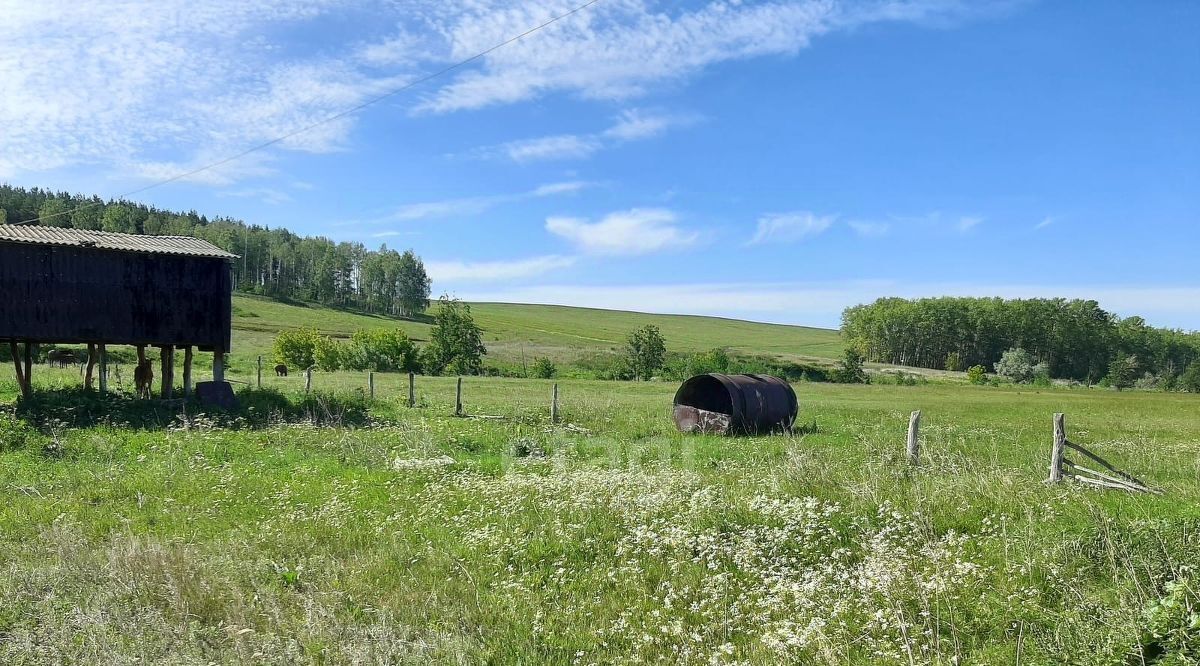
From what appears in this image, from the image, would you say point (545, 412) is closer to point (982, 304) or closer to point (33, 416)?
point (33, 416)

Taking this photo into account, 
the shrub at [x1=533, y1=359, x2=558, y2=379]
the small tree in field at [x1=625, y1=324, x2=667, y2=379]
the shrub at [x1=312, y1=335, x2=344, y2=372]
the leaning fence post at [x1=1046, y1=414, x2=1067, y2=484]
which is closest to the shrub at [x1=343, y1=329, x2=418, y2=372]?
the shrub at [x1=312, y1=335, x2=344, y2=372]

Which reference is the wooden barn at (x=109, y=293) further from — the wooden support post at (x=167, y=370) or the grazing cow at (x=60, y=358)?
the grazing cow at (x=60, y=358)

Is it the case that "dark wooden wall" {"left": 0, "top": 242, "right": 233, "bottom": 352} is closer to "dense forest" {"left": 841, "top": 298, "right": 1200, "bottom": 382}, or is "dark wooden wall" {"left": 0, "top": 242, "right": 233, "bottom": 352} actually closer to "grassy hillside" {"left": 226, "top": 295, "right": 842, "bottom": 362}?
"grassy hillside" {"left": 226, "top": 295, "right": 842, "bottom": 362}

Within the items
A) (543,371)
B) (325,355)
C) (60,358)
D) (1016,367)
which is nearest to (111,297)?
(60,358)

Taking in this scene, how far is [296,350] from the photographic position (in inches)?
2280

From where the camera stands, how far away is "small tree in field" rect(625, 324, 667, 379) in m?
62.8

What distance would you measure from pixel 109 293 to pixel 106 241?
1662 millimetres

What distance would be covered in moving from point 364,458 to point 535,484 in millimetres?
5041

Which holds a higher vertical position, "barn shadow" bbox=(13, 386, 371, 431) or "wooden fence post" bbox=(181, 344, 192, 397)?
"wooden fence post" bbox=(181, 344, 192, 397)

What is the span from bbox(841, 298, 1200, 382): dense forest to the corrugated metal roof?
103460 mm

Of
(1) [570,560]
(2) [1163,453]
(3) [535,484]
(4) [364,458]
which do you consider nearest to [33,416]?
(4) [364,458]

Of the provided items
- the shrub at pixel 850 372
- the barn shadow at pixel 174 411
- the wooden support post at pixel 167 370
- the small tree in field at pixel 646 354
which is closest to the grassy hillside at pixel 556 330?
the small tree in field at pixel 646 354

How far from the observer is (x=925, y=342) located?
11662 centimetres

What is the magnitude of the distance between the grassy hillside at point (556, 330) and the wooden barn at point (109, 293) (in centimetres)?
4075
